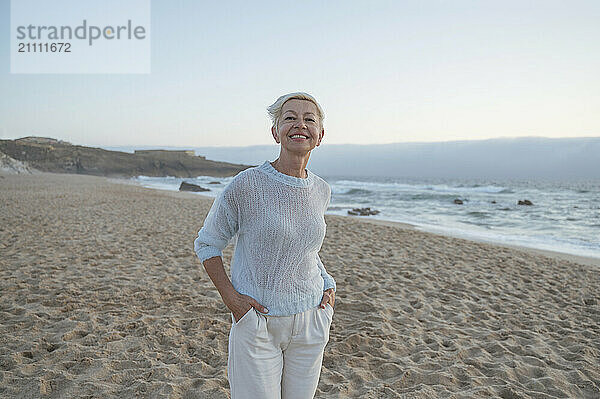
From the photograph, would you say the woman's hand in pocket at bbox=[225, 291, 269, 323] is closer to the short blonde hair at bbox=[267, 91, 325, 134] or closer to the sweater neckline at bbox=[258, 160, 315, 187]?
the sweater neckline at bbox=[258, 160, 315, 187]

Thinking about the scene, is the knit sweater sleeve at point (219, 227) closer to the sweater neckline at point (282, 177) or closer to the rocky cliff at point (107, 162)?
the sweater neckline at point (282, 177)

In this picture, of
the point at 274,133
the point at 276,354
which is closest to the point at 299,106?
the point at 274,133

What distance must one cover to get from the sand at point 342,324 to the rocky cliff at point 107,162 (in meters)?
54.6

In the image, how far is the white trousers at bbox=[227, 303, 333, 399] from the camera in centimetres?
147

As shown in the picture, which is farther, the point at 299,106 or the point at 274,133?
the point at 274,133

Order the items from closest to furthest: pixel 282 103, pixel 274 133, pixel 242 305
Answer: pixel 242 305
pixel 282 103
pixel 274 133

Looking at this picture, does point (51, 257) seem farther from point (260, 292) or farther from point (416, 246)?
point (416, 246)

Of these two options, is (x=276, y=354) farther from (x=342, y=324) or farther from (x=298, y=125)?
(x=342, y=324)

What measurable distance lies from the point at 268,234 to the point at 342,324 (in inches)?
108

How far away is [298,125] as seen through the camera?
1542mm

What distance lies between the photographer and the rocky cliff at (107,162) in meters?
61.0

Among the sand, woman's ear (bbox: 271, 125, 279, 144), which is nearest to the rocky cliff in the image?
the sand

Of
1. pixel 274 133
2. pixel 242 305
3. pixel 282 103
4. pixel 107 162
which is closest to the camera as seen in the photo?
pixel 242 305

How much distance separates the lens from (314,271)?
66.2 inches
